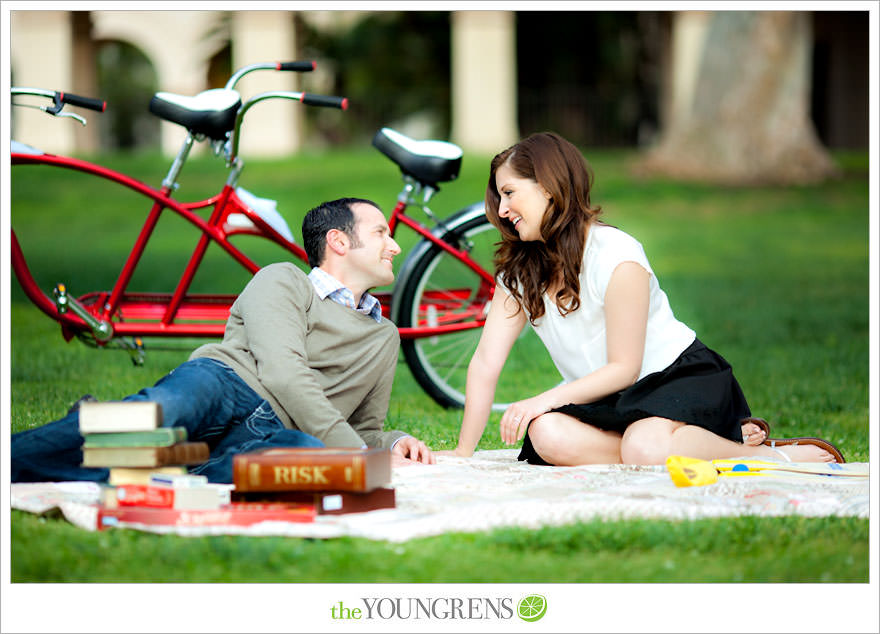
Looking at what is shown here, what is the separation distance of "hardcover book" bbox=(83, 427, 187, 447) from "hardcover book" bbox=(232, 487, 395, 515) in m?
0.21

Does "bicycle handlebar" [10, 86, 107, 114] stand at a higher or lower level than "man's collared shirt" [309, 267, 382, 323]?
higher

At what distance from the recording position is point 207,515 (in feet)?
8.77

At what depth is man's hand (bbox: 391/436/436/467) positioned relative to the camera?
3.40 metres

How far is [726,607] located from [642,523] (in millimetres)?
402

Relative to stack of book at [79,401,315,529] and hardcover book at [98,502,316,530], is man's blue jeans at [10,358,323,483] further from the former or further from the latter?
hardcover book at [98,502,316,530]

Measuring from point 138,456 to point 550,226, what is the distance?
1.40 m

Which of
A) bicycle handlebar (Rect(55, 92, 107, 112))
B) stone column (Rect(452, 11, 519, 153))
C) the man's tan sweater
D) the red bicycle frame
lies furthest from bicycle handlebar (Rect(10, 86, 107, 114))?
stone column (Rect(452, 11, 519, 153))

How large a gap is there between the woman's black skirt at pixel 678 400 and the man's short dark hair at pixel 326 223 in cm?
84

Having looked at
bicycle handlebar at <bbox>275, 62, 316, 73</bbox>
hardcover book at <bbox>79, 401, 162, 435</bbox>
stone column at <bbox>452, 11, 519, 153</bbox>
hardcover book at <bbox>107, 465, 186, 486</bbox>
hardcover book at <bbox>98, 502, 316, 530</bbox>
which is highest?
stone column at <bbox>452, 11, 519, 153</bbox>

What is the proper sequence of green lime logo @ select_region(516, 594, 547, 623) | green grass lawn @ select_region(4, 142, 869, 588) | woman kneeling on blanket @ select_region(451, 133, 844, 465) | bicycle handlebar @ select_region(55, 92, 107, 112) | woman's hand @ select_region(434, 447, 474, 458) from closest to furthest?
1. green lime logo @ select_region(516, 594, 547, 623)
2. green grass lawn @ select_region(4, 142, 869, 588)
3. woman kneeling on blanket @ select_region(451, 133, 844, 465)
4. woman's hand @ select_region(434, 447, 474, 458)
5. bicycle handlebar @ select_region(55, 92, 107, 112)

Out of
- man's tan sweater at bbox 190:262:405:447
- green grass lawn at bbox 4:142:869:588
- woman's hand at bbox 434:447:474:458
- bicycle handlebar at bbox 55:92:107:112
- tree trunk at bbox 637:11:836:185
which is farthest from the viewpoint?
tree trunk at bbox 637:11:836:185

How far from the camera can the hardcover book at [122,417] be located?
2.74 m

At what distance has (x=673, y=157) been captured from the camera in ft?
47.7

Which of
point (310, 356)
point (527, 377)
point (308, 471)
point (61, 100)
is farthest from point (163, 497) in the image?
point (527, 377)
